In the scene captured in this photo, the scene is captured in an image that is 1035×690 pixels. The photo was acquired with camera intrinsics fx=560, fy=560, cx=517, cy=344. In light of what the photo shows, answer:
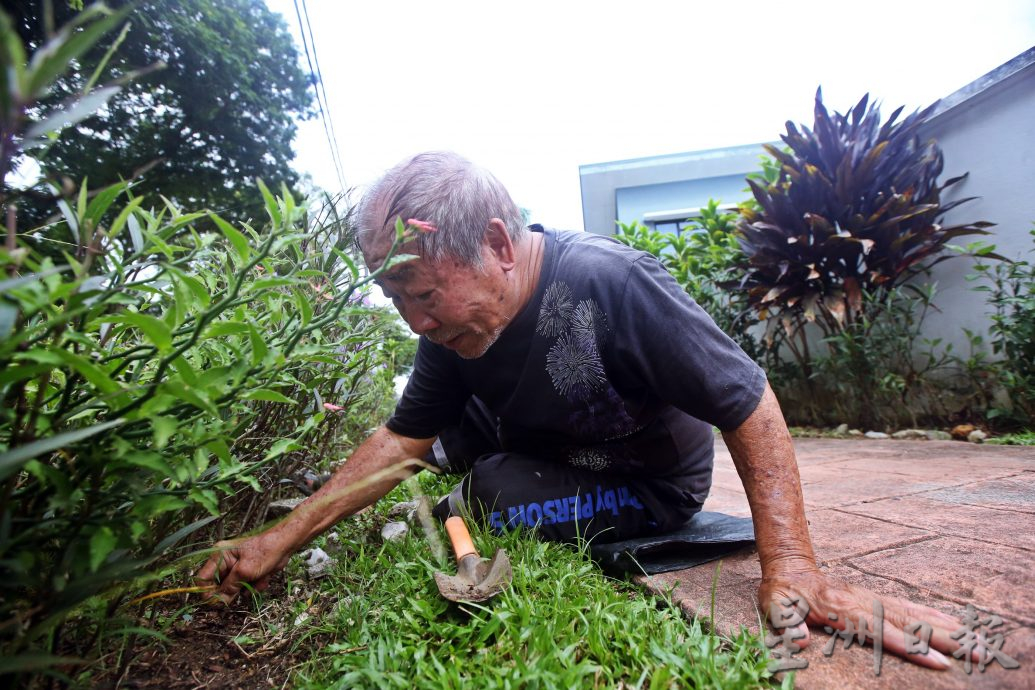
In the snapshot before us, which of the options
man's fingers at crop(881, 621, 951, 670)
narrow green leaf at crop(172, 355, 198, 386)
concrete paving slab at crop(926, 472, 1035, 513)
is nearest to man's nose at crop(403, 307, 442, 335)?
narrow green leaf at crop(172, 355, 198, 386)

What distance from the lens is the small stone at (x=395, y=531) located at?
5.72 ft

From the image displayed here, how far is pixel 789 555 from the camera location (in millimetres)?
1200

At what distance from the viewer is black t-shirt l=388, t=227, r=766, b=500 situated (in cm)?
136

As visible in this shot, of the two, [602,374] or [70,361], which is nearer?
[70,361]

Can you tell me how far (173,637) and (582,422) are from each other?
1.11 meters

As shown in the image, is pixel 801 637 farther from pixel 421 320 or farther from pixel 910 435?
pixel 910 435

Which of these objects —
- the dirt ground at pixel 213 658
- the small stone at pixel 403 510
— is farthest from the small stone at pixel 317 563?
the small stone at pixel 403 510

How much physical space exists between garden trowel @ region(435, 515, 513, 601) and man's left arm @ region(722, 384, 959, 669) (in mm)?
556

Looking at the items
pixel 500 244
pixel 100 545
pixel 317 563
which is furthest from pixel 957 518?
pixel 100 545

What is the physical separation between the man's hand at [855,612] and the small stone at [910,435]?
332 cm

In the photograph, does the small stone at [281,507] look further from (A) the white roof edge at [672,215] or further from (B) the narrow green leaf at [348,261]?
(A) the white roof edge at [672,215]

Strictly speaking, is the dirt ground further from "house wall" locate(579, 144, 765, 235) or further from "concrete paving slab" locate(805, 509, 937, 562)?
"house wall" locate(579, 144, 765, 235)

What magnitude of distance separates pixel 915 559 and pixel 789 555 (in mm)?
462

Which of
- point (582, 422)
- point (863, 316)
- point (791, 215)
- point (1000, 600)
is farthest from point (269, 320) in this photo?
point (791, 215)
